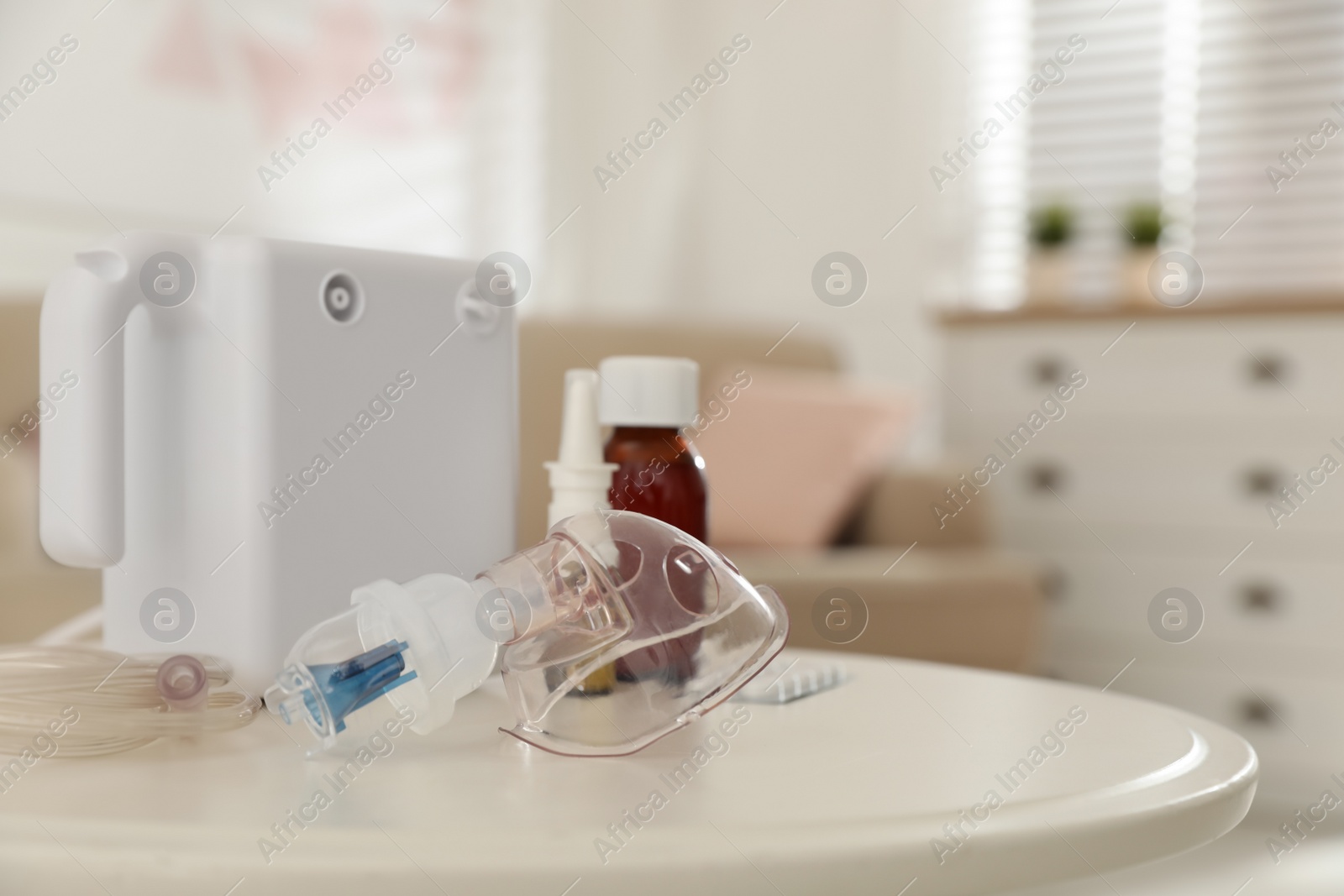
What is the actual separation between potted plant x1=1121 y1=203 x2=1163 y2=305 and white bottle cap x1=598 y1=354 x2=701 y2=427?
2.13 meters

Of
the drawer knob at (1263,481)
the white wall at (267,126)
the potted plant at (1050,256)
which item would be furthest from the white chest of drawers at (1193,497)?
the white wall at (267,126)

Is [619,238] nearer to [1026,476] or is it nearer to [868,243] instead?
[868,243]

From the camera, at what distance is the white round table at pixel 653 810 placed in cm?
36

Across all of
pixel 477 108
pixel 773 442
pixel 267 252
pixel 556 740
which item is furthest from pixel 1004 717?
pixel 477 108

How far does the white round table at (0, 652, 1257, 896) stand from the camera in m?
0.36

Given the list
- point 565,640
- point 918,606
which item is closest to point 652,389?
point 565,640

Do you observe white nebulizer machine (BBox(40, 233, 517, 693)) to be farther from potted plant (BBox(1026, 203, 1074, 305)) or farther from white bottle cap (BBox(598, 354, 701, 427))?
potted plant (BBox(1026, 203, 1074, 305))

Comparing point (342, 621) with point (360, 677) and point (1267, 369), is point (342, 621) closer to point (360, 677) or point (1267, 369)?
point (360, 677)

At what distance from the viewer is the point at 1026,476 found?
2461mm

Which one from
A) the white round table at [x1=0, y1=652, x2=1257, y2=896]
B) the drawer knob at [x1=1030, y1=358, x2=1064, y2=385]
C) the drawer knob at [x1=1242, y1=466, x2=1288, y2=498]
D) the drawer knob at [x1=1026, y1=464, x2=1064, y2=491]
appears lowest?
the drawer knob at [x1=1026, y1=464, x2=1064, y2=491]

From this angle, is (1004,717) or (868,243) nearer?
(1004,717)

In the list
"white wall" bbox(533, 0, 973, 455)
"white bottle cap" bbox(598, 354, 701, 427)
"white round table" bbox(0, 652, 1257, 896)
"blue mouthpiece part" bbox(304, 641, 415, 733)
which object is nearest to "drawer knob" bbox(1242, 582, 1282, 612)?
"white wall" bbox(533, 0, 973, 455)

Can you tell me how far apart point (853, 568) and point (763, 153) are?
1207 mm

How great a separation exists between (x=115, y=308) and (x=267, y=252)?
68mm
